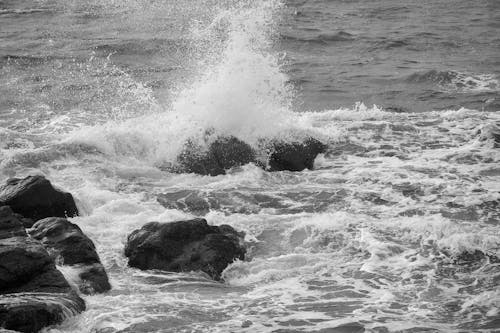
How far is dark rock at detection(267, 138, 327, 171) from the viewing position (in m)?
12.1

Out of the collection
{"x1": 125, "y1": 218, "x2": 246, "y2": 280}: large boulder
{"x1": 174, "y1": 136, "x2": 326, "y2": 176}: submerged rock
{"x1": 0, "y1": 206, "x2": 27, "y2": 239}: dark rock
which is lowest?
{"x1": 125, "y1": 218, "x2": 246, "y2": 280}: large boulder

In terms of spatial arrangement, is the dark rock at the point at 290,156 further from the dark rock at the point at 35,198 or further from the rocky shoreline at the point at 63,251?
the dark rock at the point at 35,198

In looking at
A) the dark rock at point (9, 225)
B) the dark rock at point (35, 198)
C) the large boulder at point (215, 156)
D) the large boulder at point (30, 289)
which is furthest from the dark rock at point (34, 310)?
the large boulder at point (215, 156)

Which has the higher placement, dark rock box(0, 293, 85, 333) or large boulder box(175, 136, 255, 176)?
large boulder box(175, 136, 255, 176)

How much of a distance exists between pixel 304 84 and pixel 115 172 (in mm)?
7079

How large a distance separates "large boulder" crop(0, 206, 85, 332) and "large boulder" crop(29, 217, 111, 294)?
0.36 meters

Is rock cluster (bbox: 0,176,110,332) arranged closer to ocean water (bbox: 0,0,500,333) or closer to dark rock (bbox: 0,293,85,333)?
dark rock (bbox: 0,293,85,333)

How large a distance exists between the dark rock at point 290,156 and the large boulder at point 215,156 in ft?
1.10

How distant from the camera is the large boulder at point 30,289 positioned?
6879 mm

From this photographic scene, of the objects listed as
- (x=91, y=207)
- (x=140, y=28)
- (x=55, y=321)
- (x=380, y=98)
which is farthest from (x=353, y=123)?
(x=140, y=28)

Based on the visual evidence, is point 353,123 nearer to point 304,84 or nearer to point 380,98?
point 380,98

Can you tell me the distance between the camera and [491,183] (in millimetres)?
11062

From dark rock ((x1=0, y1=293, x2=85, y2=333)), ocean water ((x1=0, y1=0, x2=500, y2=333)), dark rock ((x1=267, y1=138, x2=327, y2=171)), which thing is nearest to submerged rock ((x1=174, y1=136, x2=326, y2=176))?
dark rock ((x1=267, y1=138, x2=327, y2=171))

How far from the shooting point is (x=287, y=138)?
492 inches
